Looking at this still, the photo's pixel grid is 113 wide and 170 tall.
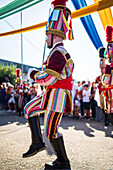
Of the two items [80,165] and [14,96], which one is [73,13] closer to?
[80,165]

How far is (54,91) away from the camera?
2248mm

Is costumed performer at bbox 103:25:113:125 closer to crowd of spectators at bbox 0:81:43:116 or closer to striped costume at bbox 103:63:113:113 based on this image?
striped costume at bbox 103:63:113:113

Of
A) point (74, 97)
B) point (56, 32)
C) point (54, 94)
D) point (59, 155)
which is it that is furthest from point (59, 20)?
point (74, 97)

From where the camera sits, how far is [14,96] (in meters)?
10.3

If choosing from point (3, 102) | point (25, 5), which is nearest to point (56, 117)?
point (25, 5)

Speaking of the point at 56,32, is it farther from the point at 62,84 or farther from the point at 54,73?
the point at 62,84

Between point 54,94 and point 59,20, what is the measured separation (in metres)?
0.97

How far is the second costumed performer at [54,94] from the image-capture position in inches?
86.4

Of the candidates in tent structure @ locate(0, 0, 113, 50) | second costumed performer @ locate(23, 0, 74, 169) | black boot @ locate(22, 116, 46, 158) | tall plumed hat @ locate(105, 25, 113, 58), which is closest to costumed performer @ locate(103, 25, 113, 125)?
tall plumed hat @ locate(105, 25, 113, 58)

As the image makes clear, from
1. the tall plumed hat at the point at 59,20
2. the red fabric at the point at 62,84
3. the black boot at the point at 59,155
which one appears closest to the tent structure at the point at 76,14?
the tall plumed hat at the point at 59,20

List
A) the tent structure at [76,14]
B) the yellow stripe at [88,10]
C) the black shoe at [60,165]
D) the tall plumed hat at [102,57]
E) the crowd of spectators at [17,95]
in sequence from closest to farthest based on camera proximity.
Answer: the black shoe at [60,165] → the yellow stripe at [88,10] → the tent structure at [76,14] → the tall plumed hat at [102,57] → the crowd of spectators at [17,95]

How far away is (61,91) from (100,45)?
12.9ft

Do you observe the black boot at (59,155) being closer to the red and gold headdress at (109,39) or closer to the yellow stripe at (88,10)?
the yellow stripe at (88,10)

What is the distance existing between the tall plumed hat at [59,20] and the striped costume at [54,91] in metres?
0.20
